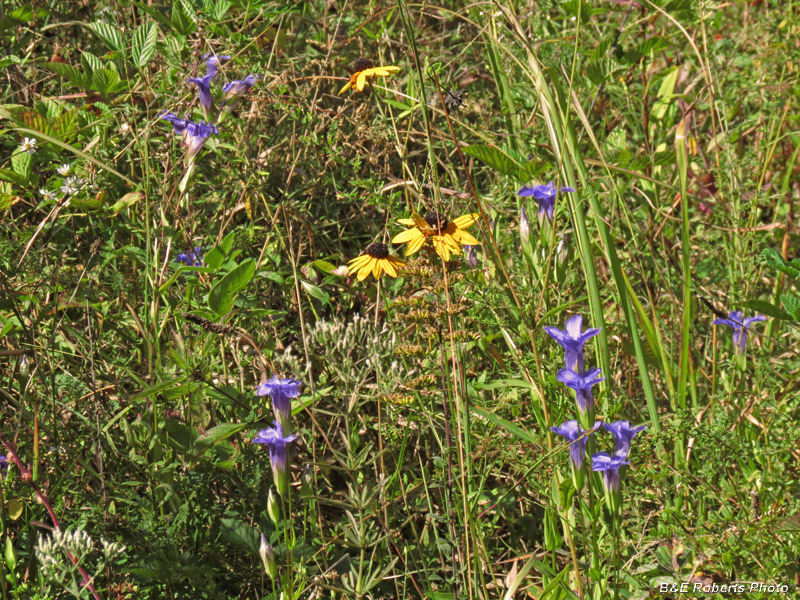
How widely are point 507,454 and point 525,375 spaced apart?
16 centimetres

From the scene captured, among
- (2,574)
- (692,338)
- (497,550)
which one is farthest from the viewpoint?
(692,338)

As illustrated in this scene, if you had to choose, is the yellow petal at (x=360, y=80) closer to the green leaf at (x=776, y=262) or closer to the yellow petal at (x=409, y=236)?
the yellow petal at (x=409, y=236)

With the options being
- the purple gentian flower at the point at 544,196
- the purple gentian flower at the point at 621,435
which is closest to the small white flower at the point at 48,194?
the purple gentian flower at the point at 544,196

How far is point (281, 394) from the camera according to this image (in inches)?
55.9

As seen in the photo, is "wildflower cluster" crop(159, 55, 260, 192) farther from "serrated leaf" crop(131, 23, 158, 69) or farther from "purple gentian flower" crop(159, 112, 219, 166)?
"serrated leaf" crop(131, 23, 158, 69)

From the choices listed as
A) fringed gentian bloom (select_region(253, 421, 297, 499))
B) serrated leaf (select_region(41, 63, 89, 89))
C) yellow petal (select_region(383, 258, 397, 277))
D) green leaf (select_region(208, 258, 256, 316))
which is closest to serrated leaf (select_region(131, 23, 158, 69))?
serrated leaf (select_region(41, 63, 89, 89))

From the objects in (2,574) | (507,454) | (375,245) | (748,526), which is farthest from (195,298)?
(748,526)

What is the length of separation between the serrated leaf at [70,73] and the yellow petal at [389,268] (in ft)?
3.23

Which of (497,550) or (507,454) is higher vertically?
(507,454)

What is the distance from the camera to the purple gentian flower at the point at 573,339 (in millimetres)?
1328

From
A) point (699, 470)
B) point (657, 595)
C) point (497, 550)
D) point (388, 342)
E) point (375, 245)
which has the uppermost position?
point (375, 245)

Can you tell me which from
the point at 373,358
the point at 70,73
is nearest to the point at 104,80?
the point at 70,73

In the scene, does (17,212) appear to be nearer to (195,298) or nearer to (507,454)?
(195,298)

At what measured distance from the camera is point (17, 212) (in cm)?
241
